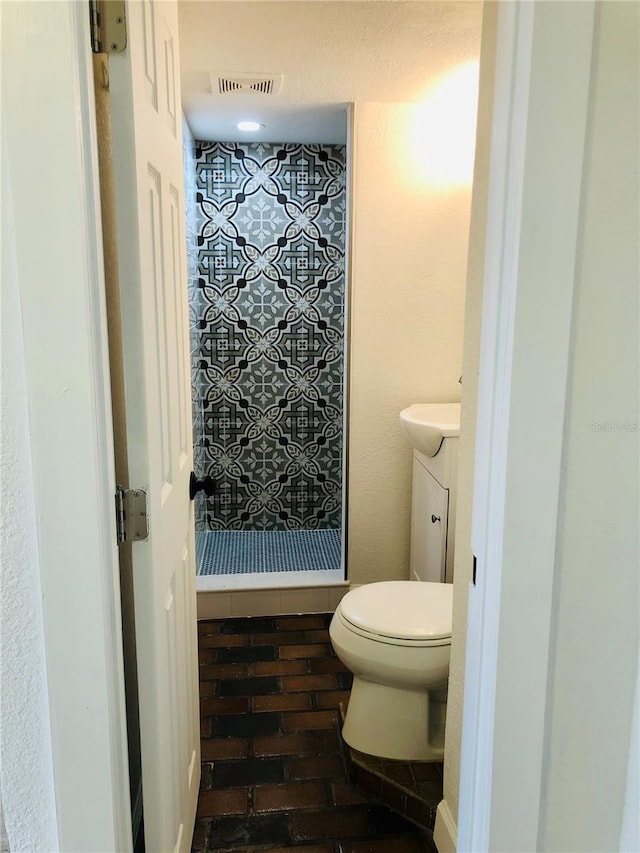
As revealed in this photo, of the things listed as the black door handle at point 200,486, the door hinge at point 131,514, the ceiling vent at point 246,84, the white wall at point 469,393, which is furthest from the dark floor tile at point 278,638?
the ceiling vent at point 246,84

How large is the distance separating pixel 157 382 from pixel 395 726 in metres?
1.30

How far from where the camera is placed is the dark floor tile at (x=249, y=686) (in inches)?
89.6

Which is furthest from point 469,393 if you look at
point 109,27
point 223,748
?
point 223,748

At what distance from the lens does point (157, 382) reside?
115 centimetres

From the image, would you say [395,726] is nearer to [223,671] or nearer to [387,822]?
[387,822]

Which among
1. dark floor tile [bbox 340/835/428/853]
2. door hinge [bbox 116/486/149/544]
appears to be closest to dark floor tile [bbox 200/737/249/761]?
dark floor tile [bbox 340/835/428/853]

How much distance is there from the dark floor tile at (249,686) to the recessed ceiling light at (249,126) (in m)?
2.36

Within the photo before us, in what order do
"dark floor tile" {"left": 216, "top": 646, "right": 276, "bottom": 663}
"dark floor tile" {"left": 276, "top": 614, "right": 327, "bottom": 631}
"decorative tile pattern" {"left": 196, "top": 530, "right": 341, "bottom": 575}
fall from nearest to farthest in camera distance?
"dark floor tile" {"left": 216, "top": 646, "right": 276, "bottom": 663}, "dark floor tile" {"left": 276, "top": 614, "right": 327, "bottom": 631}, "decorative tile pattern" {"left": 196, "top": 530, "right": 341, "bottom": 575}

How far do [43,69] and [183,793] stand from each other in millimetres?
1478

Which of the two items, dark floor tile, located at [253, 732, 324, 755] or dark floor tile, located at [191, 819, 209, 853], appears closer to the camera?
dark floor tile, located at [191, 819, 209, 853]

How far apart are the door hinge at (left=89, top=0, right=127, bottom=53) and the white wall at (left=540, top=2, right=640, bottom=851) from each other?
69 centimetres

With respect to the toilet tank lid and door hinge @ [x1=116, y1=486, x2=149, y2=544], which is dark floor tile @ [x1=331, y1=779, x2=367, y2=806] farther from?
door hinge @ [x1=116, y1=486, x2=149, y2=544]

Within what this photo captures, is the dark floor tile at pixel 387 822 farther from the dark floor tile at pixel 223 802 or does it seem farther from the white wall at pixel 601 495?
the white wall at pixel 601 495

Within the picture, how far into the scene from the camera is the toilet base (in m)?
1.84
